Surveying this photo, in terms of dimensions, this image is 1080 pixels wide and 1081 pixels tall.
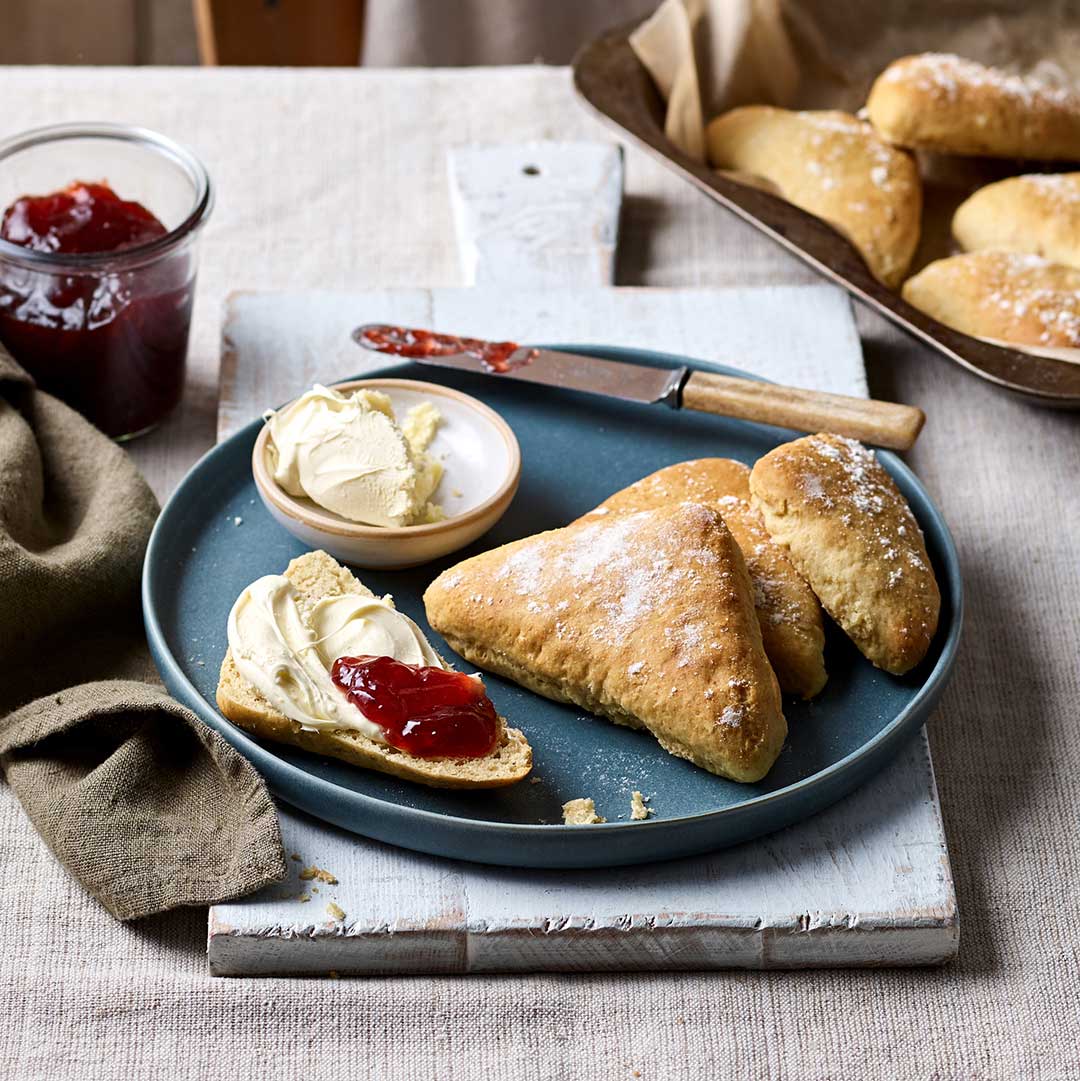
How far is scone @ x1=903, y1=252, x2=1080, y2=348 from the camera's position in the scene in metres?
2.46

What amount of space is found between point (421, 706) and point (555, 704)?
0.23 metres

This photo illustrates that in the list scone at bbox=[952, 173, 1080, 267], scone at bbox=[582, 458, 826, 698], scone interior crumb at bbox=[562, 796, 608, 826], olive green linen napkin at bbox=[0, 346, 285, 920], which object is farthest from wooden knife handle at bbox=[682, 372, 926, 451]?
olive green linen napkin at bbox=[0, 346, 285, 920]

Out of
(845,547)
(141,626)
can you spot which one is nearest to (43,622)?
(141,626)

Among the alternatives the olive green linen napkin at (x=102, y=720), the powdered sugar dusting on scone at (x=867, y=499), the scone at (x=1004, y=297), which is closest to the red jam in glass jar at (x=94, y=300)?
the olive green linen napkin at (x=102, y=720)

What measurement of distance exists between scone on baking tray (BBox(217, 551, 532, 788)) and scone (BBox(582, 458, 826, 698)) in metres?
0.37

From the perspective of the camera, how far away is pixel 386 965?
1.63 meters

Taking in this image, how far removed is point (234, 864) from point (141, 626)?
1.76 feet

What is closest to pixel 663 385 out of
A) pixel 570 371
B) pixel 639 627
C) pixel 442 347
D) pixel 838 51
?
pixel 570 371

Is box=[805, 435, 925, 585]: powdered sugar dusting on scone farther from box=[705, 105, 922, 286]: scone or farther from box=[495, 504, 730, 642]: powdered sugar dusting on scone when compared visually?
box=[705, 105, 922, 286]: scone

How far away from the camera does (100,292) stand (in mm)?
2242

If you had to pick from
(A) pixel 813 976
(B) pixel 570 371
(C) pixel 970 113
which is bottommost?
(A) pixel 813 976

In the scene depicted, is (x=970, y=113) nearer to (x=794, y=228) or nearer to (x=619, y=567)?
(x=794, y=228)

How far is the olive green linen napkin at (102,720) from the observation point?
5.42ft

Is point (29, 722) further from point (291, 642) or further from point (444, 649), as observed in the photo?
point (444, 649)
